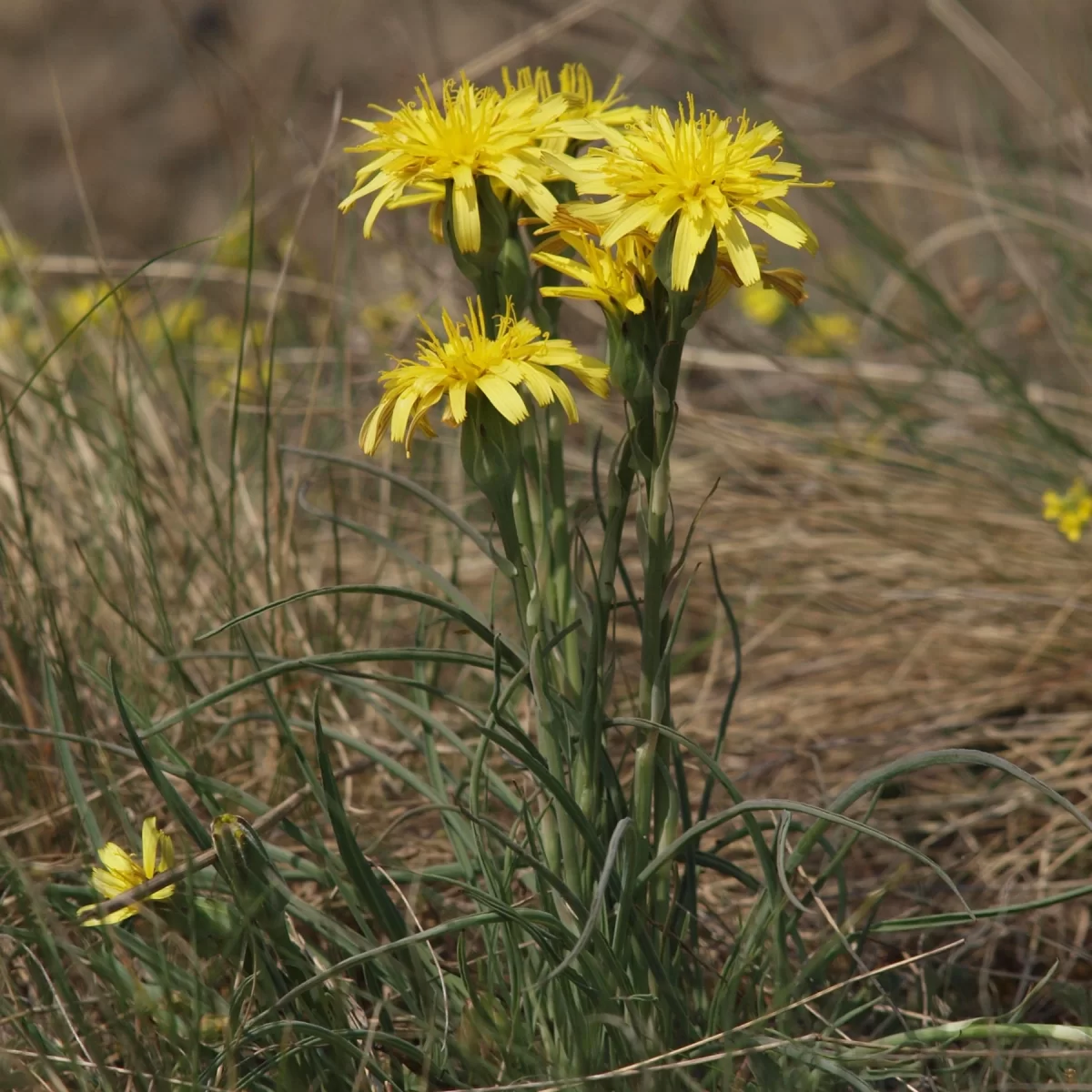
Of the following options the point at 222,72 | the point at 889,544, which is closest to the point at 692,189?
the point at 889,544

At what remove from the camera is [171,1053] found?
3.36ft

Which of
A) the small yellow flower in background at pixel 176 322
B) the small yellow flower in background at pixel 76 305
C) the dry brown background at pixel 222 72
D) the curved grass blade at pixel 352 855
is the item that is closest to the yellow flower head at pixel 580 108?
the curved grass blade at pixel 352 855

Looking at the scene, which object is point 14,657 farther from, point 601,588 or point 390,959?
point 601,588

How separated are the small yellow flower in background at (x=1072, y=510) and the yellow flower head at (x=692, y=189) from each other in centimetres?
104

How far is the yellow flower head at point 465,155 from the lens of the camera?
91 cm

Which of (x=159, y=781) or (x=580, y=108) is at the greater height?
A: (x=580, y=108)

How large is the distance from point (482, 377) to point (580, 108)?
302mm

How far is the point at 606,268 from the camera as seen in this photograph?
896 millimetres

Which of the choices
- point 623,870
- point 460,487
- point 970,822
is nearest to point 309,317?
point 460,487

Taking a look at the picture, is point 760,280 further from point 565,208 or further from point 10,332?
point 10,332

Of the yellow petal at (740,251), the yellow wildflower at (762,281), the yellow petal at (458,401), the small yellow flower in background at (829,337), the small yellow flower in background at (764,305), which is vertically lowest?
the small yellow flower in background at (829,337)

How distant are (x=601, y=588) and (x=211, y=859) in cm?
38

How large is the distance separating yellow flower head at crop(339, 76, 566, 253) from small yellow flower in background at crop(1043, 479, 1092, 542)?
3.73 feet

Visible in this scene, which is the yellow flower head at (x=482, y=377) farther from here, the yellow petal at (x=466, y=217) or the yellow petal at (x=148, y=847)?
the yellow petal at (x=148, y=847)
